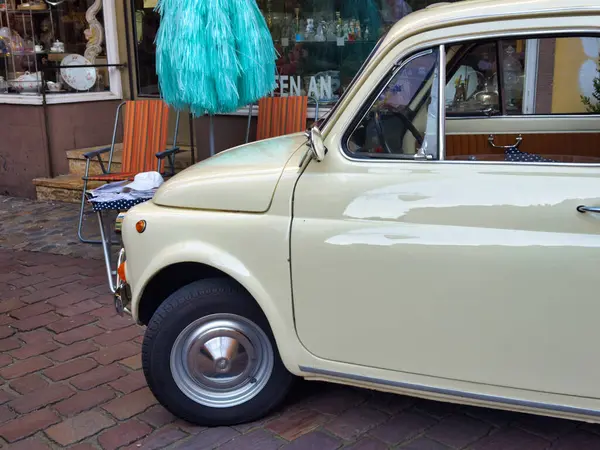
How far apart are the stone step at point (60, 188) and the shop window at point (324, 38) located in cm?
257

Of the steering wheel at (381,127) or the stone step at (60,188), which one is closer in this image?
the steering wheel at (381,127)

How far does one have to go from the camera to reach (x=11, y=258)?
5805 mm

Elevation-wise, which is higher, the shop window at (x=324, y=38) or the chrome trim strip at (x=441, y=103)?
the shop window at (x=324, y=38)

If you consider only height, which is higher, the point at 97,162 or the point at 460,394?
the point at 97,162

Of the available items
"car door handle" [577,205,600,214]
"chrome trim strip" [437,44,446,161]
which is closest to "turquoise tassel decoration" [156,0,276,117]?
"chrome trim strip" [437,44,446,161]

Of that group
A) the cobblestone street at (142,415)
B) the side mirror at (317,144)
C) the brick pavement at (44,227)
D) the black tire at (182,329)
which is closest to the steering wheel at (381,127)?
the side mirror at (317,144)

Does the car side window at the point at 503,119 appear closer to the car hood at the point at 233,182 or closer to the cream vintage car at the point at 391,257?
the cream vintage car at the point at 391,257

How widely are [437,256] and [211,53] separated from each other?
283 cm

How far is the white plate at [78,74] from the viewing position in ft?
26.5

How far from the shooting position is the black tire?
2939 millimetres

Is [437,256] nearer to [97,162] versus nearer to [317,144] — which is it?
[317,144]

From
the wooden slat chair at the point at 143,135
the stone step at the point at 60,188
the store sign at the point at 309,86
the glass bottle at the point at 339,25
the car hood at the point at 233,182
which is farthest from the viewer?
the stone step at the point at 60,188

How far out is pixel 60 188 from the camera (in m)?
7.67

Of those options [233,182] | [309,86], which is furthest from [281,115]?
[233,182]
